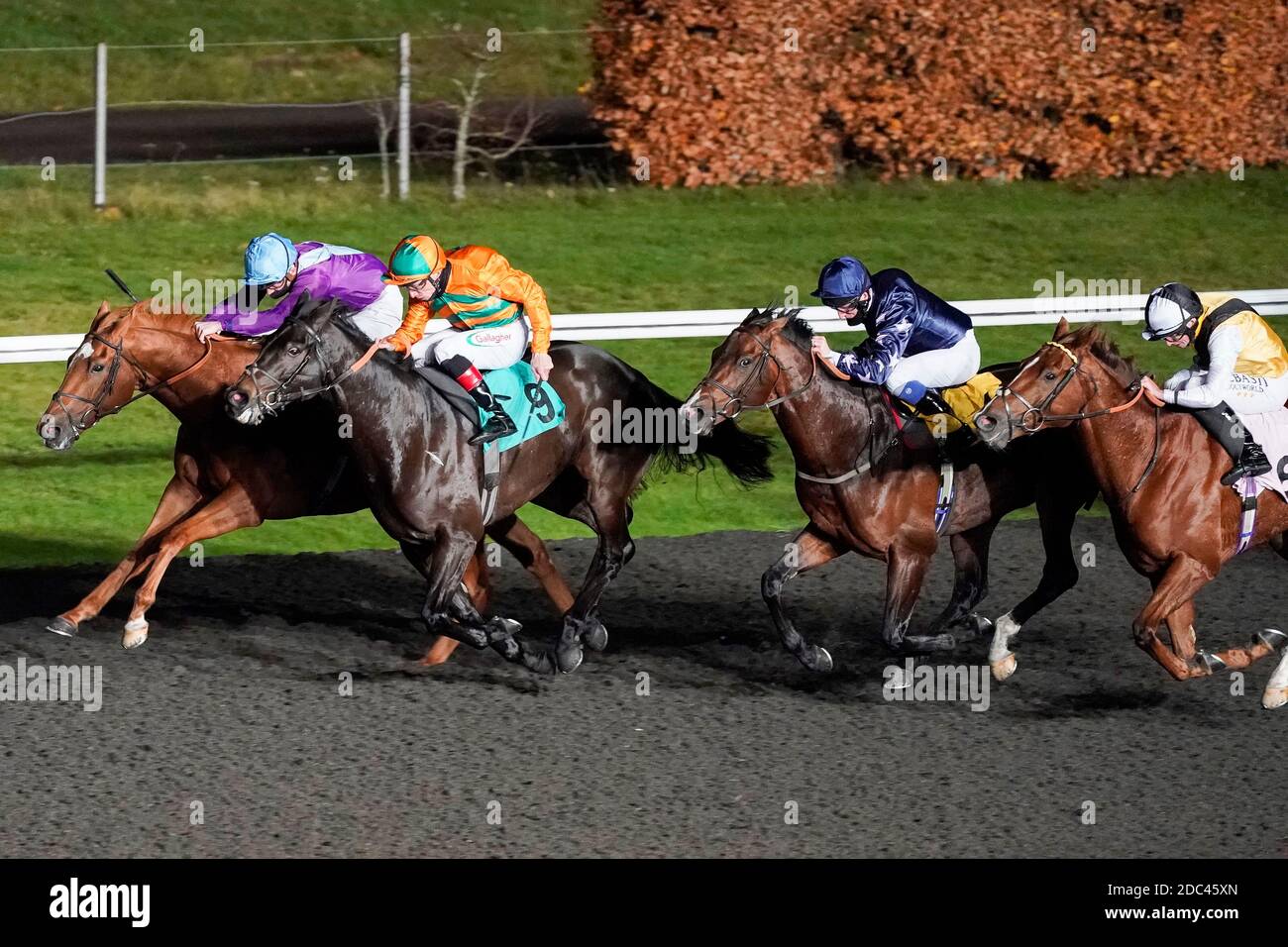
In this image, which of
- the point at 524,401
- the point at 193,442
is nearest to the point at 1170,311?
the point at 524,401

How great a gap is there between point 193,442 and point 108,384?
1.42 ft

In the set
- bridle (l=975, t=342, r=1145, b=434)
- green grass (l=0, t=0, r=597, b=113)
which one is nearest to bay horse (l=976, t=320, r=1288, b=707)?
bridle (l=975, t=342, r=1145, b=434)

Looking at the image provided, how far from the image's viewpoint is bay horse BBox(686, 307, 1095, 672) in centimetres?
764

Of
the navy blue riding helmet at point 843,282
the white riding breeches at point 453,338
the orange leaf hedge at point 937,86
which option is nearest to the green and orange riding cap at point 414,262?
the white riding breeches at point 453,338

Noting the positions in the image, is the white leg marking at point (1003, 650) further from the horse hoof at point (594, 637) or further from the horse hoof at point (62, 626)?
the horse hoof at point (62, 626)

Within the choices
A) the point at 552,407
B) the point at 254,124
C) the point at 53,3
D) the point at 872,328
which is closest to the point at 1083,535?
the point at 872,328

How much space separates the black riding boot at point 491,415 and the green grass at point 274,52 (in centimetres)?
1177

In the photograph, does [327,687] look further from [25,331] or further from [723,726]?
[25,331]

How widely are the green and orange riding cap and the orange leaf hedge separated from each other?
272 inches

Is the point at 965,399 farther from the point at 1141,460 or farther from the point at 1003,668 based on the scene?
the point at 1003,668

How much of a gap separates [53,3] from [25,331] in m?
11.4

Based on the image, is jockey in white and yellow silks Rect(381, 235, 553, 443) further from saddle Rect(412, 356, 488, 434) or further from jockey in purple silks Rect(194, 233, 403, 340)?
jockey in purple silks Rect(194, 233, 403, 340)

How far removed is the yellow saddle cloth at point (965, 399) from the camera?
808 centimetres

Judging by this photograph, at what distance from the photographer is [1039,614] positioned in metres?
8.89
